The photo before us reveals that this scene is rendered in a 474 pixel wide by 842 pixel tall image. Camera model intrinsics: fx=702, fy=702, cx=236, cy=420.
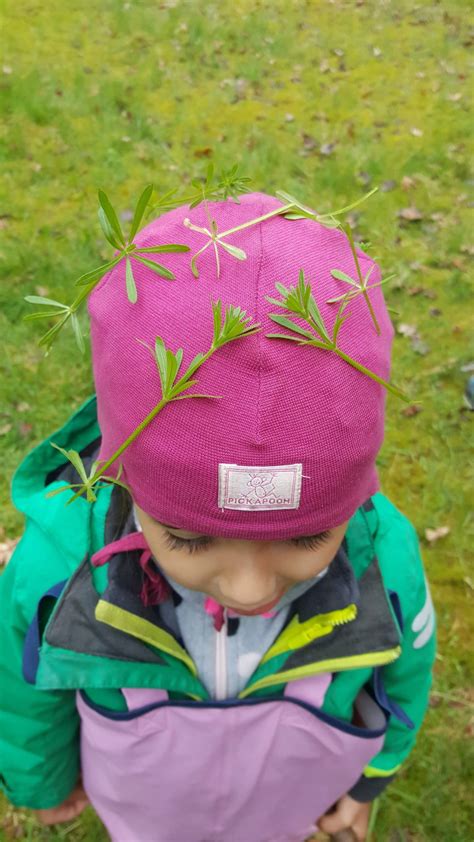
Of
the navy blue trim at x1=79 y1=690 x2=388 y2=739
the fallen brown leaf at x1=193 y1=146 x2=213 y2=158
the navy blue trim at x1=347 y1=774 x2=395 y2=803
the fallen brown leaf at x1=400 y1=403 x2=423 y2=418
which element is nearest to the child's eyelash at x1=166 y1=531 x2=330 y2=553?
the navy blue trim at x1=79 y1=690 x2=388 y2=739

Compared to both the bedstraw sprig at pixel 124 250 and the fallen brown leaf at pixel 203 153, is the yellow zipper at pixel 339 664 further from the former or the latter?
the fallen brown leaf at pixel 203 153

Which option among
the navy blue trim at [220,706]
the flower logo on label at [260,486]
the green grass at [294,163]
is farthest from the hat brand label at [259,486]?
the green grass at [294,163]

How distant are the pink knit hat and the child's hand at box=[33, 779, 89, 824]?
147 cm

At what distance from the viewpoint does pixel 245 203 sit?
1.36m

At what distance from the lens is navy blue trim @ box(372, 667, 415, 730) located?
1.93 meters

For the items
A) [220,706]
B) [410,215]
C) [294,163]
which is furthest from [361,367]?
[294,163]

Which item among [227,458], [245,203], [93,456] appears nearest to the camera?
[227,458]

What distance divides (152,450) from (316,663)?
2.73 feet

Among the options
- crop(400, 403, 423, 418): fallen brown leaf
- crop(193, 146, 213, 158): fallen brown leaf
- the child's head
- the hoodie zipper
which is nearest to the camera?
the child's head

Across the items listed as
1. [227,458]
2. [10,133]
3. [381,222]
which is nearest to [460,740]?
[227,458]

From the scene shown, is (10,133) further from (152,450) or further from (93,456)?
(152,450)

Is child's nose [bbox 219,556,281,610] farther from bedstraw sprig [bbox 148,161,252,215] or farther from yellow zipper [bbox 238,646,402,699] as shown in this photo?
bedstraw sprig [bbox 148,161,252,215]

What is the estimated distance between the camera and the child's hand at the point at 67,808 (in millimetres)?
2256

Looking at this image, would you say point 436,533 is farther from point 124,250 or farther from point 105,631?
point 124,250
